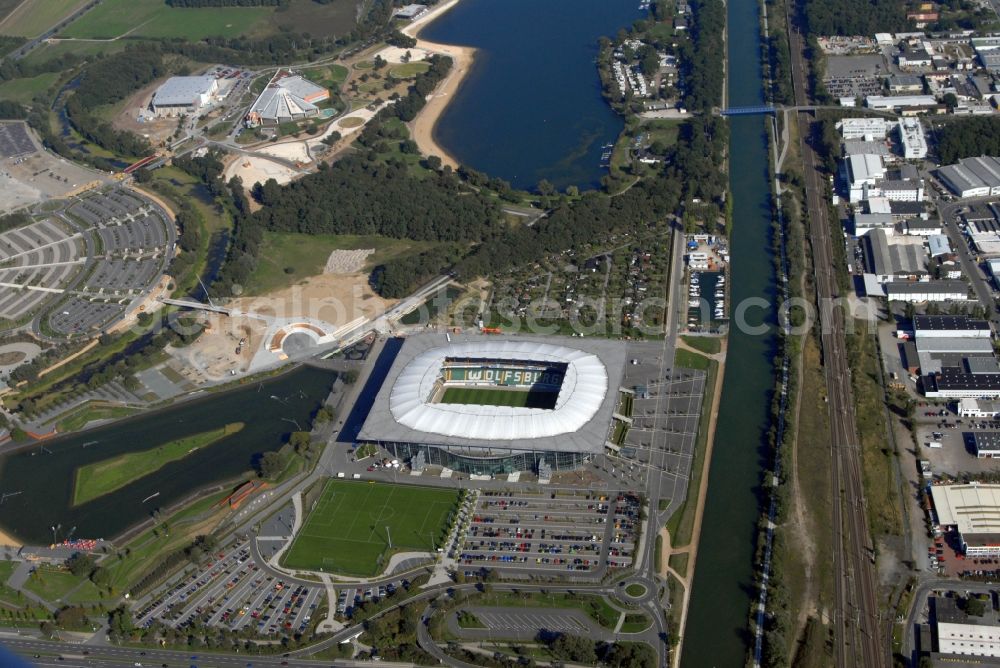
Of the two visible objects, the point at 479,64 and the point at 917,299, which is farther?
the point at 479,64

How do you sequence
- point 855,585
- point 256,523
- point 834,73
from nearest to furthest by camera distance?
point 855,585
point 256,523
point 834,73

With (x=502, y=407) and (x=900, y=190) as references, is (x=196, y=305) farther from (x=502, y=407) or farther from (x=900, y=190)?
(x=900, y=190)

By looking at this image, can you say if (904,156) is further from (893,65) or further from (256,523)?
(256,523)

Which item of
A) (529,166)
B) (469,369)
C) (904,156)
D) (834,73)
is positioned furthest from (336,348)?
(834,73)

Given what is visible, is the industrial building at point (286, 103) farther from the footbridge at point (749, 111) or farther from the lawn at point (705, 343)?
the lawn at point (705, 343)

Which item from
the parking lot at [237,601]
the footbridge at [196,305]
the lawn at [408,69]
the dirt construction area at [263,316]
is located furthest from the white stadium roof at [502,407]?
the lawn at [408,69]

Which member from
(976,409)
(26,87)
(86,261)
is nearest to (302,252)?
(86,261)
